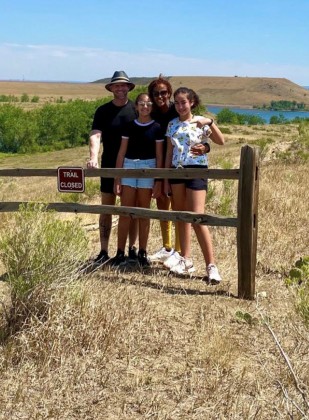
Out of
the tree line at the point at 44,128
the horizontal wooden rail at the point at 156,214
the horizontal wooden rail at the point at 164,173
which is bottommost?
the tree line at the point at 44,128

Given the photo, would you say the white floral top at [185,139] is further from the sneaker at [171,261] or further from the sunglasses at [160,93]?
the sneaker at [171,261]

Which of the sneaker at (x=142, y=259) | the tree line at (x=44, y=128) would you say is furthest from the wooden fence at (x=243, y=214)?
the tree line at (x=44, y=128)

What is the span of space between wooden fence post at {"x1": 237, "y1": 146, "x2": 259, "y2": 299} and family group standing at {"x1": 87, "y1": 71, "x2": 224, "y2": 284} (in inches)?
15.8

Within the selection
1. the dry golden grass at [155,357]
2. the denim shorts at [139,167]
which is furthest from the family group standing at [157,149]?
the dry golden grass at [155,357]

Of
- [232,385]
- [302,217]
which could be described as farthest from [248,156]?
[302,217]

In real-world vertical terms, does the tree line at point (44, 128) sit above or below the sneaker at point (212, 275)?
below

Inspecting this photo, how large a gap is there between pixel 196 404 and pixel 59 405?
75 centimetres

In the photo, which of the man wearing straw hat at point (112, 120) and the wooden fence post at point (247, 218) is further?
the man wearing straw hat at point (112, 120)

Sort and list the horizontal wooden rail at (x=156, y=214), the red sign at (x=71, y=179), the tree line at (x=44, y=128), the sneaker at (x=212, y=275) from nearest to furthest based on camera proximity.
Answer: the horizontal wooden rail at (x=156, y=214), the sneaker at (x=212, y=275), the red sign at (x=71, y=179), the tree line at (x=44, y=128)

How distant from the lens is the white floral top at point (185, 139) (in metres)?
4.80

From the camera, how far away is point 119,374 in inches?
128

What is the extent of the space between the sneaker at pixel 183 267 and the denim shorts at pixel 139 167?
0.77 metres

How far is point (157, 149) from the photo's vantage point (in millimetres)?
5070

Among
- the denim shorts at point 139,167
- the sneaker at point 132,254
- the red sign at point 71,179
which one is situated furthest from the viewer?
the sneaker at point 132,254
